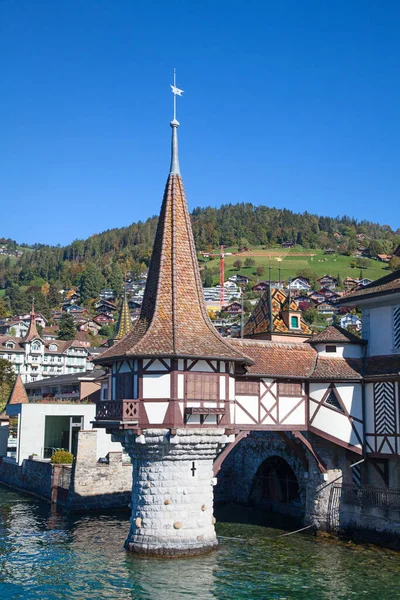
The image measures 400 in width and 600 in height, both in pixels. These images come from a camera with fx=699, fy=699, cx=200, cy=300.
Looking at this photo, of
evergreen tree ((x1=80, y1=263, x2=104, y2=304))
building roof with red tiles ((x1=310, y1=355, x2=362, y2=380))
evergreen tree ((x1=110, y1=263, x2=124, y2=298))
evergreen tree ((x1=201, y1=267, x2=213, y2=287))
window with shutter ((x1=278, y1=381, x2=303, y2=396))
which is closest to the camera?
window with shutter ((x1=278, y1=381, x2=303, y2=396))

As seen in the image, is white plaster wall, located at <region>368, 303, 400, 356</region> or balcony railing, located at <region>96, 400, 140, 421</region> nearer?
balcony railing, located at <region>96, 400, 140, 421</region>

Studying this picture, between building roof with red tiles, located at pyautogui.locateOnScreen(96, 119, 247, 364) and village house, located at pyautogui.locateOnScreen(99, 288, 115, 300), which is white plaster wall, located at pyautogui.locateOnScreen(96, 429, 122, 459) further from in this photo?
village house, located at pyautogui.locateOnScreen(99, 288, 115, 300)

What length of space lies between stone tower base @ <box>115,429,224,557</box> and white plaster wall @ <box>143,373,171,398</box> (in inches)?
49.0

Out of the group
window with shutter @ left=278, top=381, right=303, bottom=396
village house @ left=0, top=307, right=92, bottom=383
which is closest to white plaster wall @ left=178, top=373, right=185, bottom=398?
window with shutter @ left=278, top=381, right=303, bottom=396

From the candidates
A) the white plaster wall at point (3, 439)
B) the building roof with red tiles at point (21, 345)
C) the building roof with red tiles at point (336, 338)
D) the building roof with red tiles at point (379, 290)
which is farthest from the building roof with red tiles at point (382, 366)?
the building roof with red tiles at point (21, 345)

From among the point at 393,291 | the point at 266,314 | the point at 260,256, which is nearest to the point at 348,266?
the point at 260,256

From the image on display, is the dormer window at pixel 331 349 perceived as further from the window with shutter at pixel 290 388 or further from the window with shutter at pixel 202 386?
the window with shutter at pixel 202 386

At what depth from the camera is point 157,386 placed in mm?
23812

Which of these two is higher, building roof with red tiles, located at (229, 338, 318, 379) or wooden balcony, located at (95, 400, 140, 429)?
building roof with red tiles, located at (229, 338, 318, 379)

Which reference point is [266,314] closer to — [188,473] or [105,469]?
[105,469]

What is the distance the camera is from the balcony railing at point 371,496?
25453 millimetres

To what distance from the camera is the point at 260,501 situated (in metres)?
34.2

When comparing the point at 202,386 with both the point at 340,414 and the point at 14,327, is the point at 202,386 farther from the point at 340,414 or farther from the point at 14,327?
the point at 14,327

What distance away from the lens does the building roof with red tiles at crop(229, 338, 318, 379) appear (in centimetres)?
2712
